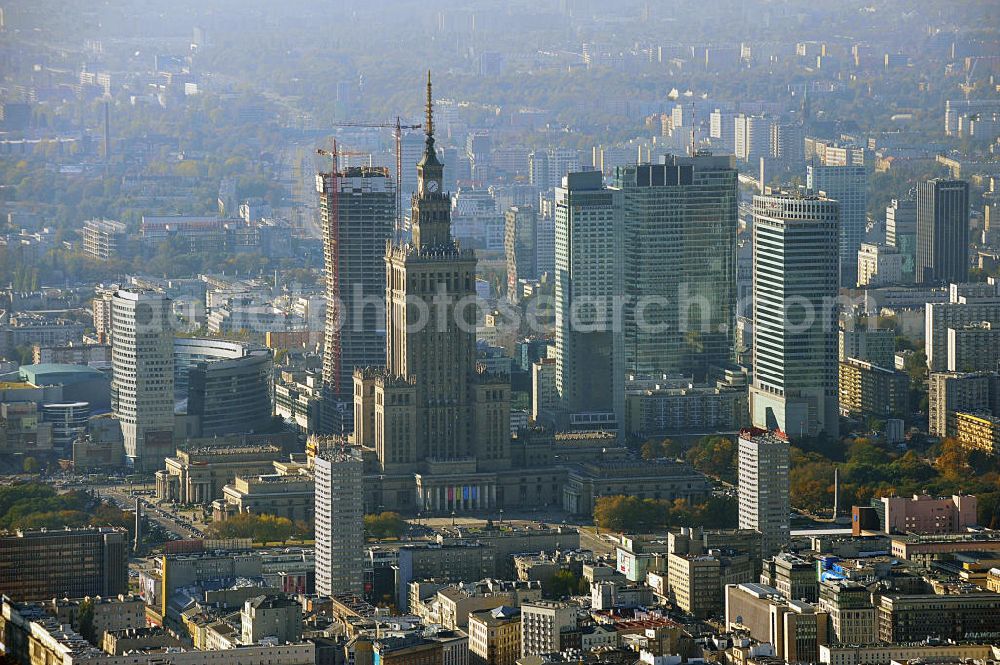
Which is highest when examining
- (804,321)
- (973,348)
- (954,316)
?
(804,321)

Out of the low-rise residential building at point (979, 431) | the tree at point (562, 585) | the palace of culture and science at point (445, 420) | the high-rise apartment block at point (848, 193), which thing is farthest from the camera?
the high-rise apartment block at point (848, 193)

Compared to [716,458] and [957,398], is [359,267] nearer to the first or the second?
[716,458]

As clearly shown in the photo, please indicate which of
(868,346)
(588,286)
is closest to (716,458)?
(588,286)

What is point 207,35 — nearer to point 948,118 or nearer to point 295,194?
point 295,194

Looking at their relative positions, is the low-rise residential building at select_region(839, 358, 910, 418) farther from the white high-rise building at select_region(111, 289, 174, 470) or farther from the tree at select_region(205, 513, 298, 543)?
the tree at select_region(205, 513, 298, 543)

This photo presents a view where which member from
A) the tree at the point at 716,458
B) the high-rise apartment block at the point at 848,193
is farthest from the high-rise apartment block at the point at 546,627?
the high-rise apartment block at the point at 848,193

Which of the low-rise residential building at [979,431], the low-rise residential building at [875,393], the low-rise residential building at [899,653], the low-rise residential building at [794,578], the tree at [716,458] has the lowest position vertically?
the low-rise residential building at [899,653]

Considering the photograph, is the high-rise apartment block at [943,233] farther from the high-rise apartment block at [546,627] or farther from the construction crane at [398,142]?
the high-rise apartment block at [546,627]
